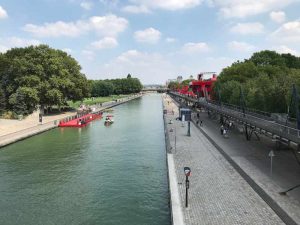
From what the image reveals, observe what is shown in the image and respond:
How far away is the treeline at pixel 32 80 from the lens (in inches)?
2751

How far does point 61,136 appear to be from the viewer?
51844 millimetres

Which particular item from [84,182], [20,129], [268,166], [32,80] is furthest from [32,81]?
[268,166]

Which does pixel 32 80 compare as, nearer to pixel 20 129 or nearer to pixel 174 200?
pixel 20 129

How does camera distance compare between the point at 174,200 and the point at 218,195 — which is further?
the point at 218,195

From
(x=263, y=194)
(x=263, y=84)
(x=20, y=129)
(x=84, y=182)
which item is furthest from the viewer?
(x=20, y=129)

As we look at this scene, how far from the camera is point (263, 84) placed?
4778cm

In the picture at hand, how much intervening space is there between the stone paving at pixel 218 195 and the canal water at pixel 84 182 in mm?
1973

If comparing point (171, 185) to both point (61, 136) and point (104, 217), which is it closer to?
point (104, 217)

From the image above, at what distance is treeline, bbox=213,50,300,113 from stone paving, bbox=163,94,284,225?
12.6m

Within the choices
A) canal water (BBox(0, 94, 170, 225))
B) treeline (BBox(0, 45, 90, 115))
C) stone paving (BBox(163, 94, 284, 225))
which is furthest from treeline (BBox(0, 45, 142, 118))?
stone paving (BBox(163, 94, 284, 225))

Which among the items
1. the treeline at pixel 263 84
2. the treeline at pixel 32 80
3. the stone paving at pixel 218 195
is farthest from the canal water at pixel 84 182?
the treeline at pixel 32 80

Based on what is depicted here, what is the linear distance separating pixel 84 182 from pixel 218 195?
37.8ft

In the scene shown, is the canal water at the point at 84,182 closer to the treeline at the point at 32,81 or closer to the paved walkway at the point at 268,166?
the paved walkway at the point at 268,166

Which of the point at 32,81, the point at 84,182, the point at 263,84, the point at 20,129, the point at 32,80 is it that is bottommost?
the point at 84,182
